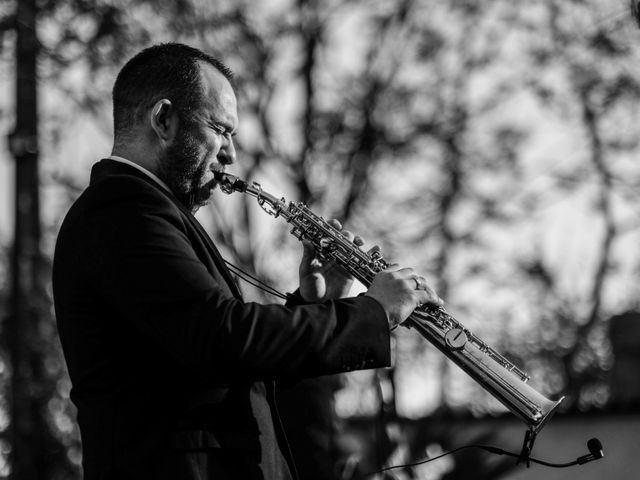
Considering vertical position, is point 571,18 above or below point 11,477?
above

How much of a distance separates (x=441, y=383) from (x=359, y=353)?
11.7 metres

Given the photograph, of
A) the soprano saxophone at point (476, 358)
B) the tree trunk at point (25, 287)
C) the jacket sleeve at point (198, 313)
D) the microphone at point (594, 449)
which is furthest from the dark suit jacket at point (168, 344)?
the tree trunk at point (25, 287)

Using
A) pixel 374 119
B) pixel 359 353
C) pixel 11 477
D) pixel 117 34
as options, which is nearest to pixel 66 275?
pixel 359 353

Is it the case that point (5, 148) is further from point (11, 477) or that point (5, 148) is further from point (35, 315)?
point (11, 477)

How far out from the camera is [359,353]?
337cm

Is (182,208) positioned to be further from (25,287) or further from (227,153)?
(25,287)

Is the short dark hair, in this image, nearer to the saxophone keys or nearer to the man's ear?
the man's ear

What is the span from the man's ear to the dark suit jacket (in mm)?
337

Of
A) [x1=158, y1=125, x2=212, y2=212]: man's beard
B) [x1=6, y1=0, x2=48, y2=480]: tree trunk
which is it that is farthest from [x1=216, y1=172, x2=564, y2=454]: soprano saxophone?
[x1=6, y1=0, x2=48, y2=480]: tree trunk

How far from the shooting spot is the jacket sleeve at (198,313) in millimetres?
3219

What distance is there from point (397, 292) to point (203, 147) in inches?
34.7

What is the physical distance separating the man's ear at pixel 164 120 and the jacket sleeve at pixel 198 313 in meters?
0.39

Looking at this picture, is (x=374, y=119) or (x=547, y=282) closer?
(x=374, y=119)

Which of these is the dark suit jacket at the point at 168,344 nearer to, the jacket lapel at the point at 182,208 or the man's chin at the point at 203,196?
the jacket lapel at the point at 182,208
